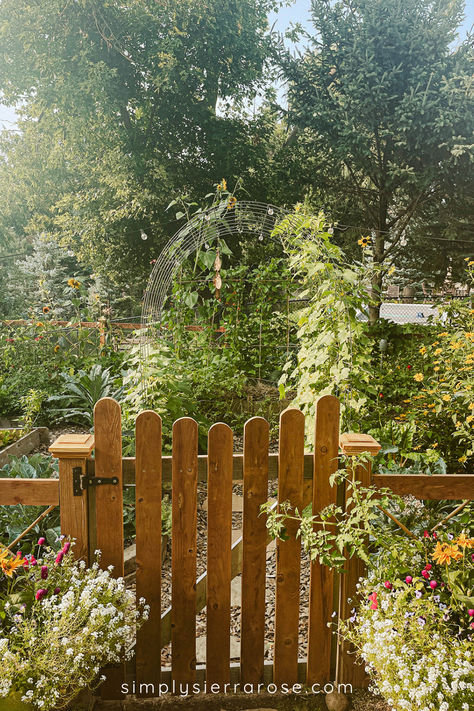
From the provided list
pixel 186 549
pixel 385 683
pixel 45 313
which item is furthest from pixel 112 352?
pixel 385 683

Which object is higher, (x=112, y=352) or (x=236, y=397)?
(x=112, y=352)

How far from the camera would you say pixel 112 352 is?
6375mm

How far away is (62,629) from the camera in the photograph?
139 centimetres

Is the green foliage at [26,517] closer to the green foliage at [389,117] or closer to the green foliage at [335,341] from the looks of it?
the green foliage at [335,341]

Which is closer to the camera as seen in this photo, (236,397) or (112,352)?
(236,397)

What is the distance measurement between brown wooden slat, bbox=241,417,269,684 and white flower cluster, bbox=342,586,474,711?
34 cm

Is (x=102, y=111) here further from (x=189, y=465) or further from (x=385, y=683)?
(x=385, y=683)

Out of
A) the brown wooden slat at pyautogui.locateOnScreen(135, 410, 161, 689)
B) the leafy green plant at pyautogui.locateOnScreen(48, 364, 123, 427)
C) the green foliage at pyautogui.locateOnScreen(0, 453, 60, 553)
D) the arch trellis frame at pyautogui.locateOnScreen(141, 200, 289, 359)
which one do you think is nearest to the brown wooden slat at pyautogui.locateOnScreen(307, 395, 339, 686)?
the brown wooden slat at pyautogui.locateOnScreen(135, 410, 161, 689)

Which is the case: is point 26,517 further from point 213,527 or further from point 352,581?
point 352,581

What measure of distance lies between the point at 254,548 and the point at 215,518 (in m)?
0.17

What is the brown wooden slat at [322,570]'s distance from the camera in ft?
5.34

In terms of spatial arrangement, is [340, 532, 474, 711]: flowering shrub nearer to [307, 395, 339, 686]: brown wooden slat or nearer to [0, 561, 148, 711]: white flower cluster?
[307, 395, 339, 686]: brown wooden slat

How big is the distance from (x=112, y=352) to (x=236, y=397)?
2030mm

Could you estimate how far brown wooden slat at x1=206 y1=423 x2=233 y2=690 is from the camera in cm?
160
